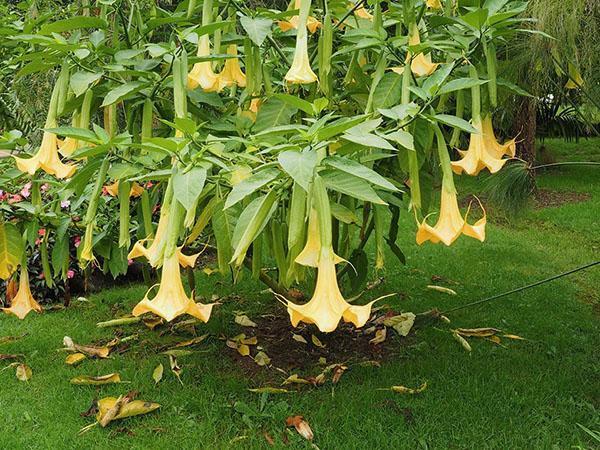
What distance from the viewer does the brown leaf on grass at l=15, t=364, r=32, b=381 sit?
2.40 m

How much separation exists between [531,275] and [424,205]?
83.5 inches

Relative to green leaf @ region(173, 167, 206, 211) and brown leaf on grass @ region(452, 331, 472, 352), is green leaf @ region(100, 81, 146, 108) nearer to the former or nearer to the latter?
green leaf @ region(173, 167, 206, 211)

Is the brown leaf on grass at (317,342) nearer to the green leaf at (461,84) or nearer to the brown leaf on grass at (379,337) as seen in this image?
the brown leaf on grass at (379,337)

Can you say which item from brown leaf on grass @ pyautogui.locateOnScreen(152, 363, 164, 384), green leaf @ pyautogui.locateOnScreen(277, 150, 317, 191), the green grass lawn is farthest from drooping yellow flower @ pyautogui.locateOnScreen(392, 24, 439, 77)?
brown leaf on grass @ pyautogui.locateOnScreen(152, 363, 164, 384)

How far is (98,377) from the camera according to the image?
232 centimetres

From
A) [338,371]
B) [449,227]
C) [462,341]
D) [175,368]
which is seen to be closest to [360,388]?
[338,371]

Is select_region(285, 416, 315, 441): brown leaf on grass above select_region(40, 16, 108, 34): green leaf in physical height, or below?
below

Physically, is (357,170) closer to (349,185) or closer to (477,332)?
(349,185)

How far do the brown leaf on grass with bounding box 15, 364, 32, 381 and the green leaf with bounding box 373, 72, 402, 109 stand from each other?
1716mm

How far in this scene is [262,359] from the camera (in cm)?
244

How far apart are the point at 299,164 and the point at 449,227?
1.16 ft

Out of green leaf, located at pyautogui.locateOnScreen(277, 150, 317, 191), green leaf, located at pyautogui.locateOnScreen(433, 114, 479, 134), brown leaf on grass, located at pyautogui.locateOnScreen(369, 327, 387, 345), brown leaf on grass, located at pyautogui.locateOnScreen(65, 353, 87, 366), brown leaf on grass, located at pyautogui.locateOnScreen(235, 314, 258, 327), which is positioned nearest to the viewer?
green leaf, located at pyautogui.locateOnScreen(277, 150, 317, 191)

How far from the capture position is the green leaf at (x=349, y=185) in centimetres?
107

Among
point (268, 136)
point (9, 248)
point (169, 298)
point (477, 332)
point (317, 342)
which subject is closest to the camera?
point (169, 298)
